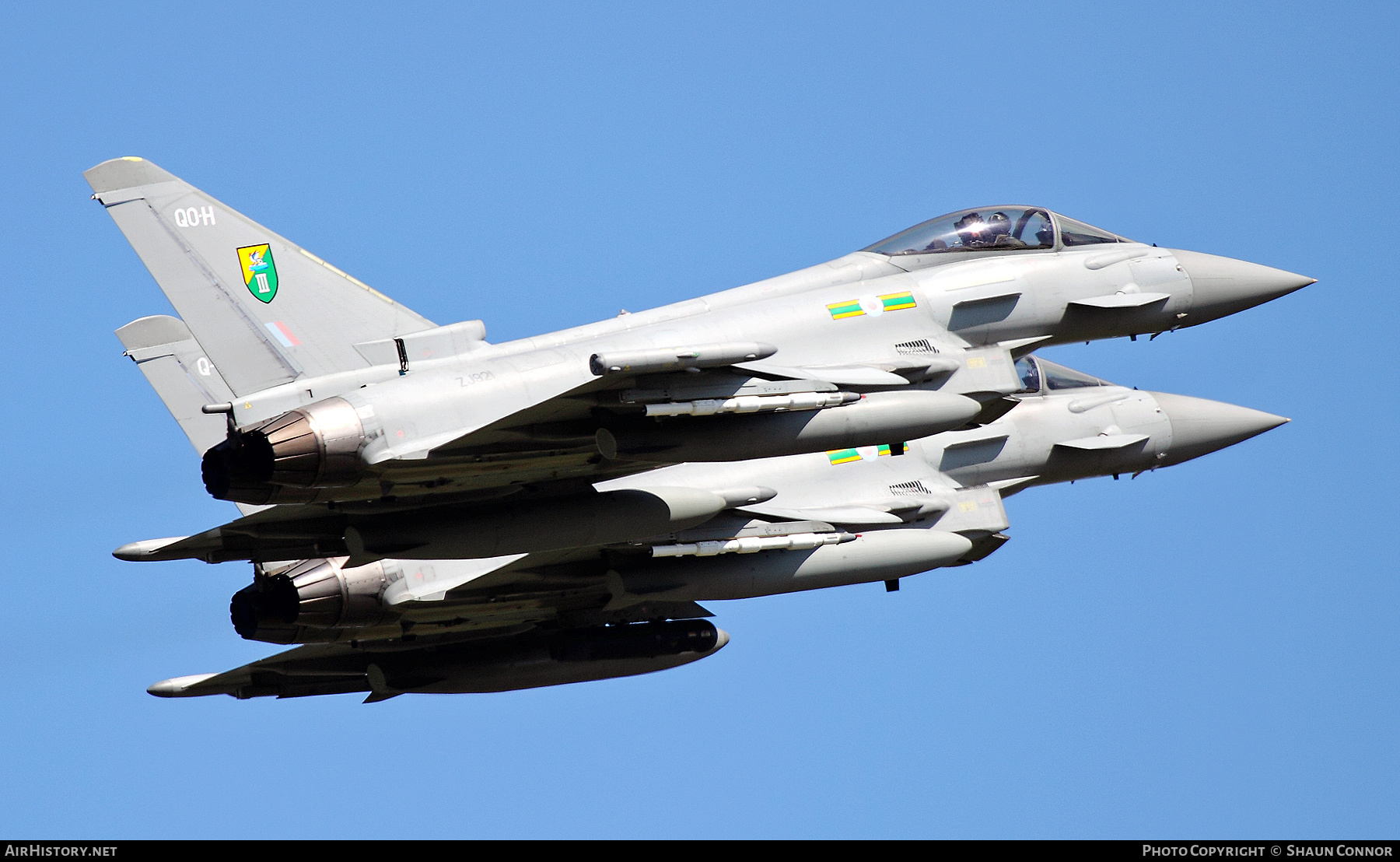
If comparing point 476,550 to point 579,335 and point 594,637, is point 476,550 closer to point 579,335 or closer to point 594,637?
point 579,335

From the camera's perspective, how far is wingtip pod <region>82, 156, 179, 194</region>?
65.3ft

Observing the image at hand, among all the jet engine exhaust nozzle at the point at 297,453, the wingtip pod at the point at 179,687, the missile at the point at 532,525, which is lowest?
the wingtip pod at the point at 179,687

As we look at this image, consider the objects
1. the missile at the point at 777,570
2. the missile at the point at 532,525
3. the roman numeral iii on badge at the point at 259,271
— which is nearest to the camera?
the missile at the point at 532,525

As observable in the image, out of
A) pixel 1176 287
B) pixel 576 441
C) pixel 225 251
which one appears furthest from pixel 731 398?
pixel 1176 287

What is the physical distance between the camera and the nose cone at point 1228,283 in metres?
22.6

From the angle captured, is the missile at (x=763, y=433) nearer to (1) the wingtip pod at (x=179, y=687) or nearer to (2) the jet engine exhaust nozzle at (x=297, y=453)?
(2) the jet engine exhaust nozzle at (x=297, y=453)

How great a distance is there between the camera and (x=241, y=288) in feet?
64.2

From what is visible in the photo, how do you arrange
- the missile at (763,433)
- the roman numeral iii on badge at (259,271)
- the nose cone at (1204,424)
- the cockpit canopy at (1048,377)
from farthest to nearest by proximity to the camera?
1. the nose cone at (1204,424)
2. the cockpit canopy at (1048,377)
3. the roman numeral iii on badge at (259,271)
4. the missile at (763,433)

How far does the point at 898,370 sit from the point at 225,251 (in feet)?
24.8

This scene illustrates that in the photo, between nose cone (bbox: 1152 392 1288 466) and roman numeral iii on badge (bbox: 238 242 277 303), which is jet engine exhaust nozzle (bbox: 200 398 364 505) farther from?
nose cone (bbox: 1152 392 1288 466)

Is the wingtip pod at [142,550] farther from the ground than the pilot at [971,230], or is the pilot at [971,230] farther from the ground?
the pilot at [971,230]

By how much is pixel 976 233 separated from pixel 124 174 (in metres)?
10.1

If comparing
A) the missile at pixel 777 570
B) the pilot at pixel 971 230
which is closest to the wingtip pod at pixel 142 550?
the missile at pixel 777 570

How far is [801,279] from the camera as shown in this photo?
841 inches
